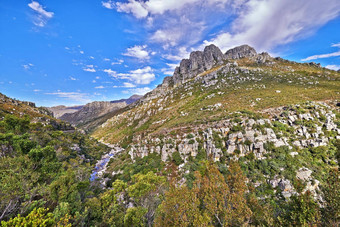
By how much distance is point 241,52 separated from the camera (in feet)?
466

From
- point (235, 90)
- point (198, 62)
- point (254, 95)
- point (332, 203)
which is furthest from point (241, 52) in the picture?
point (332, 203)

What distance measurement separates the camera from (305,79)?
216 feet

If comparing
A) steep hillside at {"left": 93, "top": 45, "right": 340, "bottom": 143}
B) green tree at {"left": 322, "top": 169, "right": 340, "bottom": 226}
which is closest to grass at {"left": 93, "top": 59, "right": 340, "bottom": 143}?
steep hillside at {"left": 93, "top": 45, "right": 340, "bottom": 143}

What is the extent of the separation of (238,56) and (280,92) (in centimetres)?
11282


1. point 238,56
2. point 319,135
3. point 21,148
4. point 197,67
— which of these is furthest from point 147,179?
point 238,56

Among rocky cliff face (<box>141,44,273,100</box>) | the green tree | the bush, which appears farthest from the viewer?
rocky cliff face (<box>141,44,273,100</box>)

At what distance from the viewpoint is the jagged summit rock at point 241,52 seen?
456ft

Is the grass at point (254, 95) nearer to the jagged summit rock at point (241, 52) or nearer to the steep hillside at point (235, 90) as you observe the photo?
the steep hillside at point (235, 90)

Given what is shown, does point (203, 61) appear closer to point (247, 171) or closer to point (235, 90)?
point (235, 90)

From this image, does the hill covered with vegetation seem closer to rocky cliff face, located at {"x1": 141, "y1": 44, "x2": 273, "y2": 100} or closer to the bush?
the bush

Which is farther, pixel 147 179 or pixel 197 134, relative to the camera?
pixel 197 134

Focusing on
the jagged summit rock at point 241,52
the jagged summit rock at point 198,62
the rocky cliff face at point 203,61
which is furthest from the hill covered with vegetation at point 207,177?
the jagged summit rock at point 241,52

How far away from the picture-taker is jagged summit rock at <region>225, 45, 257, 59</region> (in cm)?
13888

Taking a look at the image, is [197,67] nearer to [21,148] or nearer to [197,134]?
[197,134]
